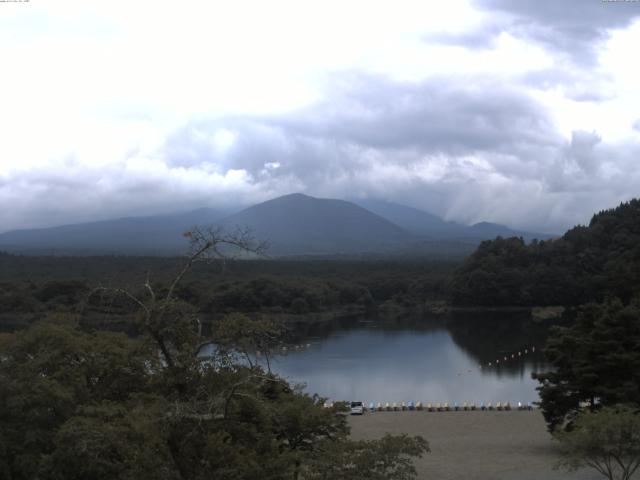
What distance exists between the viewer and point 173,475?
491cm

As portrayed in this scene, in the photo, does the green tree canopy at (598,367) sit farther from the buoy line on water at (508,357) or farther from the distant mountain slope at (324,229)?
the distant mountain slope at (324,229)

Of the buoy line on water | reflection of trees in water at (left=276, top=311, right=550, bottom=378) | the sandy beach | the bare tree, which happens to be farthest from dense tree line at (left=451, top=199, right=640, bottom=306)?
the bare tree

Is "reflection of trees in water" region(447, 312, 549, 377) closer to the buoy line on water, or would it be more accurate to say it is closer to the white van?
the buoy line on water

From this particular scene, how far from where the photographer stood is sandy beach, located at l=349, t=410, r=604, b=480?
37.6ft

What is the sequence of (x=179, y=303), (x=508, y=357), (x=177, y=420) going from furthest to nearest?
(x=508, y=357) → (x=179, y=303) → (x=177, y=420)

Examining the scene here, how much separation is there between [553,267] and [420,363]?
2383cm

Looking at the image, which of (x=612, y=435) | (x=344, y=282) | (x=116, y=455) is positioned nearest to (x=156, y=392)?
(x=116, y=455)

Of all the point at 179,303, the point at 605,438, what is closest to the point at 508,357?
the point at 605,438

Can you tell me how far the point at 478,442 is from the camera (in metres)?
14.4

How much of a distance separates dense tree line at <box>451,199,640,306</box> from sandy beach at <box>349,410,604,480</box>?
29.1 metres

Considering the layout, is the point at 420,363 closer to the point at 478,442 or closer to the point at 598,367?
the point at 478,442

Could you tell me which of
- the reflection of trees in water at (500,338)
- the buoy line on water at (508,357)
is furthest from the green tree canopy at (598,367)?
the buoy line on water at (508,357)

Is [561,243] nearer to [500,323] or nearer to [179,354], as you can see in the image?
[500,323]

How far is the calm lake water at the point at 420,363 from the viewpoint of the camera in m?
23.0
